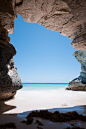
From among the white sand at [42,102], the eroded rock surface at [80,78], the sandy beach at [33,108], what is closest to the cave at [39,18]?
the sandy beach at [33,108]

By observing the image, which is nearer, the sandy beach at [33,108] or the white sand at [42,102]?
the sandy beach at [33,108]

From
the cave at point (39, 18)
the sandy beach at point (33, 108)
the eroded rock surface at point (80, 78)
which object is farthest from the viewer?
the eroded rock surface at point (80, 78)

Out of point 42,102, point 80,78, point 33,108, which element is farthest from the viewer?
point 80,78

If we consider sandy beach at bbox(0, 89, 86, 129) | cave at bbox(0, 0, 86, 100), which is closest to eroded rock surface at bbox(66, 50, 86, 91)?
sandy beach at bbox(0, 89, 86, 129)

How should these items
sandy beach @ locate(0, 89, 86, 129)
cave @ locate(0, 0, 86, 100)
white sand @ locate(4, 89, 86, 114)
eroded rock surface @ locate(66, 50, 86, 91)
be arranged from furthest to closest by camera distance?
eroded rock surface @ locate(66, 50, 86, 91) < white sand @ locate(4, 89, 86, 114) < cave @ locate(0, 0, 86, 100) < sandy beach @ locate(0, 89, 86, 129)

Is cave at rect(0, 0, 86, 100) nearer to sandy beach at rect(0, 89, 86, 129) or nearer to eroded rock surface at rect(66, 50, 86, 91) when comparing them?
sandy beach at rect(0, 89, 86, 129)

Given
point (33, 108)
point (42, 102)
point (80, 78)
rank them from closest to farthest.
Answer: point (33, 108) < point (42, 102) < point (80, 78)

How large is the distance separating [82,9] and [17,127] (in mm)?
5170

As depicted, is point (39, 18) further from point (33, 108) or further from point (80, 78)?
point (80, 78)

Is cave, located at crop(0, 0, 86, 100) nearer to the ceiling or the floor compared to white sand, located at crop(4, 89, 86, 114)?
nearer to the ceiling

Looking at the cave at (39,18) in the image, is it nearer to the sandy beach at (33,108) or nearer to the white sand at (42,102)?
the sandy beach at (33,108)

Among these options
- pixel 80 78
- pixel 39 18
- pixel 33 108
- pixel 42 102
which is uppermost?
pixel 39 18

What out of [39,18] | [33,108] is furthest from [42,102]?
[39,18]

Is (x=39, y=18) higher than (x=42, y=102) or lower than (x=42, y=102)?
higher
